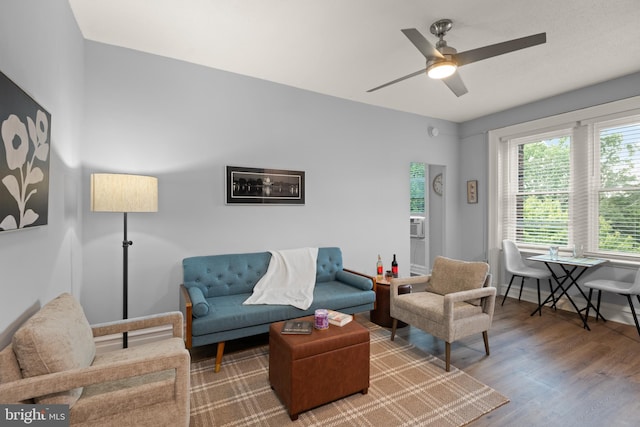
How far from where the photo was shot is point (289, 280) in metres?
3.31

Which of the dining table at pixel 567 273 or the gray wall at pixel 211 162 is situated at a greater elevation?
the gray wall at pixel 211 162

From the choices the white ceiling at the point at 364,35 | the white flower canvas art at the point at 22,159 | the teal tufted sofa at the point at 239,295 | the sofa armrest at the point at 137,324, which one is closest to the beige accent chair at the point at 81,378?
the sofa armrest at the point at 137,324

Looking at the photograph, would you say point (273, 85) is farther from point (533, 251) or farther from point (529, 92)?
point (533, 251)

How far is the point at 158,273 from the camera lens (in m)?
3.01

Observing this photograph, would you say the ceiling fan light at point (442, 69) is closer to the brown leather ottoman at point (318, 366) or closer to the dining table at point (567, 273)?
the brown leather ottoman at point (318, 366)

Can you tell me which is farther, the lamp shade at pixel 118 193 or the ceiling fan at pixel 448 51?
the lamp shade at pixel 118 193

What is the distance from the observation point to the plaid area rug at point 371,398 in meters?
1.92

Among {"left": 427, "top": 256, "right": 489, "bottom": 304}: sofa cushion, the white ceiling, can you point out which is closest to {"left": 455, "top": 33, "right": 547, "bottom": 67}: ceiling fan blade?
the white ceiling

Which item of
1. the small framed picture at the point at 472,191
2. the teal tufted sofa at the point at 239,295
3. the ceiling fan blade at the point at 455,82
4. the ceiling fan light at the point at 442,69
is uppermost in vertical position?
the ceiling fan blade at the point at 455,82

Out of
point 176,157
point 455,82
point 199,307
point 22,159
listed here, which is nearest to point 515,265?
point 455,82

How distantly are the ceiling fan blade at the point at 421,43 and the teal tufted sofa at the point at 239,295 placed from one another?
2.16 meters

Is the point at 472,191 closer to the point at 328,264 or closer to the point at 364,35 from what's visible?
the point at 328,264

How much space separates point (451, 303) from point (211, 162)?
2649 mm

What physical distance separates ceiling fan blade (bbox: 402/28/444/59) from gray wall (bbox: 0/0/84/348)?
6.70ft
